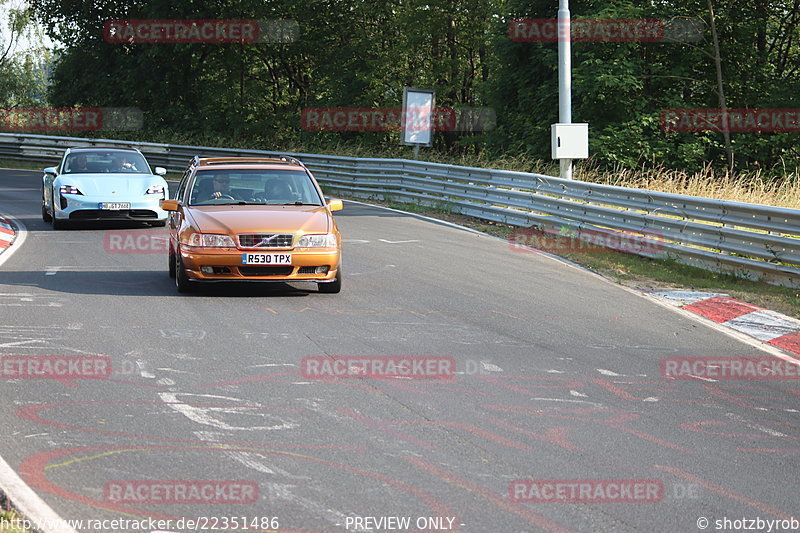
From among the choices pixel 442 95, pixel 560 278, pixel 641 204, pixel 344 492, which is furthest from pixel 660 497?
pixel 442 95

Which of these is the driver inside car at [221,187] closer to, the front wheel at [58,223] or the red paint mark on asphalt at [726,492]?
the front wheel at [58,223]

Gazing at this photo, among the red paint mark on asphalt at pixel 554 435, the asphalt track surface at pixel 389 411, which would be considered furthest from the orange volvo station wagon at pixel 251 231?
the red paint mark on asphalt at pixel 554 435

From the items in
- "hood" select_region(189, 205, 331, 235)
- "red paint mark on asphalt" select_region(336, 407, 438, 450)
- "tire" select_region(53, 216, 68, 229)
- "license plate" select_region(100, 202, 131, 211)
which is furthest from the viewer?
"tire" select_region(53, 216, 68, 229)

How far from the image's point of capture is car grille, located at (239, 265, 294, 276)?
11.2m

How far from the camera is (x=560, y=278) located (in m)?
13.6

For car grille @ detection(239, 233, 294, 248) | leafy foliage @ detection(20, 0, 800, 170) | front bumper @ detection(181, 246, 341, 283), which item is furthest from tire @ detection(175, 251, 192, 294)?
leafy foliage @ detection(20, 0, 800, 170)

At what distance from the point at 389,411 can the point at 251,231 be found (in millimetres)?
4872

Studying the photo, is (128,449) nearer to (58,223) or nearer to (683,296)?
(683,296)

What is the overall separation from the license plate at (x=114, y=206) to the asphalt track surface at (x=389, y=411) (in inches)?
220

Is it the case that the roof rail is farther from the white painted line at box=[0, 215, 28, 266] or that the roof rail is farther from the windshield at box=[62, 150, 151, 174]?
the windshield at box=[62, 150, 151, 174]

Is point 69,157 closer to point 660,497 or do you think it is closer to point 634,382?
point 634,382

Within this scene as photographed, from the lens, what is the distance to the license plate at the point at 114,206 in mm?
17750

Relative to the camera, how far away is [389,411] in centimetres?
679

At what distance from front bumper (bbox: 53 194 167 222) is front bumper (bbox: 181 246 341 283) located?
6.89 metres
